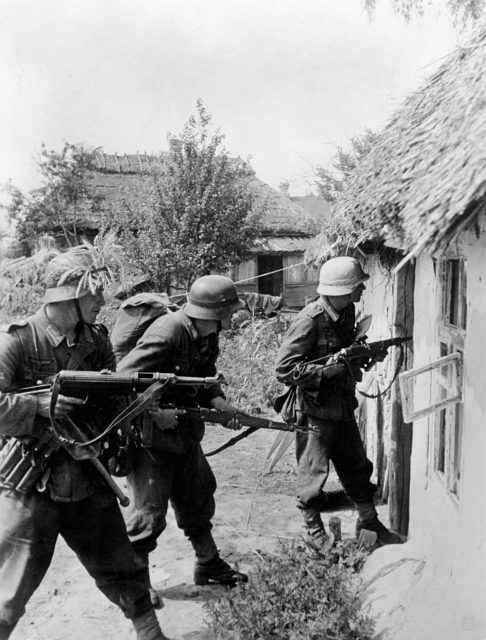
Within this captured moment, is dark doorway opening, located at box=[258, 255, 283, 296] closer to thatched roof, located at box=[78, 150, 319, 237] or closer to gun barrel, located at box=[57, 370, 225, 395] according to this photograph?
thatched roof, located at box=[78, 150, 319, 237]

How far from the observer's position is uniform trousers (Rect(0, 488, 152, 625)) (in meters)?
2.88

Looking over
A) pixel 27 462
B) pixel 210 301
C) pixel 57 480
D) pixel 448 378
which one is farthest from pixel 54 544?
pixel 448 378

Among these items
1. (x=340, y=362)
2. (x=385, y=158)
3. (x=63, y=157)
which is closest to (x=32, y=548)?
(x=340, y=362)

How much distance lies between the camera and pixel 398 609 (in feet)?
10.5

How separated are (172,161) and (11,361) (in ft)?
42.2

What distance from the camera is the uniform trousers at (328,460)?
14.1 feet

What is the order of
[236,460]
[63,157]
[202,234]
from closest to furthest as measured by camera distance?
[236,460], [202,234], [63,157]

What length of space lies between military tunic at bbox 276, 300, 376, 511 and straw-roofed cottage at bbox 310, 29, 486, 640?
0.42m

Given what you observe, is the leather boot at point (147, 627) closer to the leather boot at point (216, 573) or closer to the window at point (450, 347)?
the leather boot at point (216, 573)

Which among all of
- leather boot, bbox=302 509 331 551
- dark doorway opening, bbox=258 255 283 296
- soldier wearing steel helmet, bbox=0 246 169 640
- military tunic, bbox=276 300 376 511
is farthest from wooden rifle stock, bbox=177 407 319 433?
dark doorway opening, bbox=258 255 283 296

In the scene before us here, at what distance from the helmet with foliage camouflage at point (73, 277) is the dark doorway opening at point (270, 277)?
18.4 metres

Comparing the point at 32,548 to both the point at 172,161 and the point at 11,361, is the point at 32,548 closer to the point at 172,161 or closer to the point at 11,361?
the point at 11,361

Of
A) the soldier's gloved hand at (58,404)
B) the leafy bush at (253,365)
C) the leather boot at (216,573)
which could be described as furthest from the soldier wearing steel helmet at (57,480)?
the leafy bush at (253,365)

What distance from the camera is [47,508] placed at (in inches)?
115
